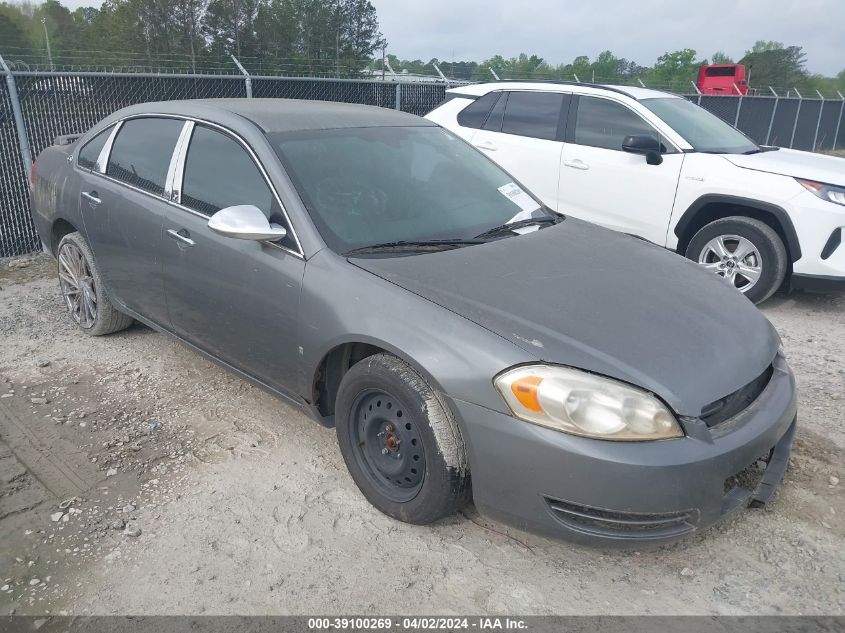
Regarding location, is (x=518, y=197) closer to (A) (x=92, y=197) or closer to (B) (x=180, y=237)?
(B) (x=180, y=237)

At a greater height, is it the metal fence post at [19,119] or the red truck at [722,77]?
the red truck at [722,77]

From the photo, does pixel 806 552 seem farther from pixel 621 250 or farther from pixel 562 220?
pixel 562 220

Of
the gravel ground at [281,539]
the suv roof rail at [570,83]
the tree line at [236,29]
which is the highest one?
the tree line at [236,29]

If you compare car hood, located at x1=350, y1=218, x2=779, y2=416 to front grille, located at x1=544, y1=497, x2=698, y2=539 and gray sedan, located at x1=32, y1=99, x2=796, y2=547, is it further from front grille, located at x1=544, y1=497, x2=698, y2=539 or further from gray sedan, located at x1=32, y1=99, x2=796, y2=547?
front grille, located at x1=544, y1=497, x2=698, y2=539

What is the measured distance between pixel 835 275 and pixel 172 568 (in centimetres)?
518

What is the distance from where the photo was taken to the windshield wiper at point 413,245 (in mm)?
3002

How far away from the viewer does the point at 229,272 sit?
3.29 meters

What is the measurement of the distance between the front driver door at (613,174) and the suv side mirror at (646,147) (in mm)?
59

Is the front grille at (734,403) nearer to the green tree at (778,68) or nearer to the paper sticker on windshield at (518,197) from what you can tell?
the paper sticker on windshield at (518,197)

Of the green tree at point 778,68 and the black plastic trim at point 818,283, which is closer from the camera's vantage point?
the black plastic trim at point 818,283

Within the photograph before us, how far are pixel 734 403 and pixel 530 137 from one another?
15.6ft

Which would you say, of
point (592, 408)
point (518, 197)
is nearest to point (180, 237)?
point (518, 197)

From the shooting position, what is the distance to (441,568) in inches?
103

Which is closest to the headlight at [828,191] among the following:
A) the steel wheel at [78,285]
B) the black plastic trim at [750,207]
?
the black plastic trim at [750,207]
